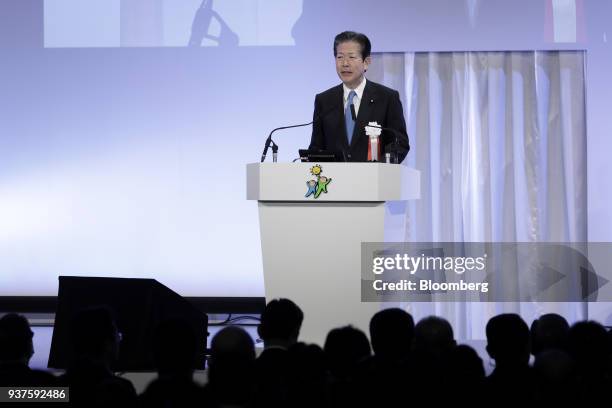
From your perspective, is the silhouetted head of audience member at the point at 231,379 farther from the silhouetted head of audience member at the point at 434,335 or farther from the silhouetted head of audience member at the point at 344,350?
the silhouetted head of audience member at the point at 434,335

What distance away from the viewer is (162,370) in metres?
2.61

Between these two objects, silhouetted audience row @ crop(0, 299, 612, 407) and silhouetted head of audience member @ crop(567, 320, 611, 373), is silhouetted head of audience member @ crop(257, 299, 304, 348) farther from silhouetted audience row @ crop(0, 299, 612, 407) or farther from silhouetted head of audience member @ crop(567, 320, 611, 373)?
silhouetted head of audience member @ crop(567, 320, 611, 373)

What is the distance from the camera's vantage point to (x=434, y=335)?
9.93 feet

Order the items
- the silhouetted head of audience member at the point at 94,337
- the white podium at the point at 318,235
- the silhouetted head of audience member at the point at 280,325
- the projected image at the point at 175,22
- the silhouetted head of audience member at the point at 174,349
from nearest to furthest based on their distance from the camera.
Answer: the silhouetted head of audience member at the point at 174,349 → the silhouetted head of audience member at the point at 94,337 → the silhouetted head of audience member at the point at 280,325 → the white podium at the point at 318,235 → the projected image at the point at 175,22

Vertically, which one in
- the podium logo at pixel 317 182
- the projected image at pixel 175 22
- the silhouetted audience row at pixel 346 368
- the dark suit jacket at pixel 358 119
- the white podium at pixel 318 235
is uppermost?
the projected image at pixel 175 22

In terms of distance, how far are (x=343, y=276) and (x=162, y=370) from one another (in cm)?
138

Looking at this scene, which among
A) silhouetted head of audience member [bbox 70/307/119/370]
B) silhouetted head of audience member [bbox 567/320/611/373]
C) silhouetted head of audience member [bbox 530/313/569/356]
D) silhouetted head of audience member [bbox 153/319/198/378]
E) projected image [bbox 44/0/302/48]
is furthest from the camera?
projected image [bbox 44/0/302/48]

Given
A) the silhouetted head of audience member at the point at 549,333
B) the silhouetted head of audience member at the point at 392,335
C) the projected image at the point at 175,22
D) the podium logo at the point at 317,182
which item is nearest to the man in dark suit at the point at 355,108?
the podium logo at the point at 317,182

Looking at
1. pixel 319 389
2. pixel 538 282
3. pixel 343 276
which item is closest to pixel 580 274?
pixel 538 282

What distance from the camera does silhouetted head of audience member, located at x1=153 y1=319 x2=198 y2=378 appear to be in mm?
2600

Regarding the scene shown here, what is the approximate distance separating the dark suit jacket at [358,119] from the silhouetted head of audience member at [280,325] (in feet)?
4.50

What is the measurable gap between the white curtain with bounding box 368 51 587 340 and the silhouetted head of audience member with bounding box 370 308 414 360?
3458 millimetres

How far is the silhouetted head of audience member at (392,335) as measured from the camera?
292 centimetres

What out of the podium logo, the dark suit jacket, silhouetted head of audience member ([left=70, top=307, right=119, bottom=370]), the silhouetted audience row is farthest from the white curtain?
silhouetted head of audience member ([left=70, top=307, right=119, bottom=370])
